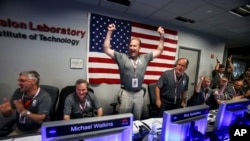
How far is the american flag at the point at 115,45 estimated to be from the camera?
2939 millimetres

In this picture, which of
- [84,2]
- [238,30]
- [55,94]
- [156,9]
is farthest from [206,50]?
[55,94]

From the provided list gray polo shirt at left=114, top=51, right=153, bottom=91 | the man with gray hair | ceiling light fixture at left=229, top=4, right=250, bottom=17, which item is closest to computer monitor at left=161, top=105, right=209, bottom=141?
gray polo shirt at left=114, top=51, right=153, bottom=91

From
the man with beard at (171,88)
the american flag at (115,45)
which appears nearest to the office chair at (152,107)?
Result: the man with beard at (171,88)

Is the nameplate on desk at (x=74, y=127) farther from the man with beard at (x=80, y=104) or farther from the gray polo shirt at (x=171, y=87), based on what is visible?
the gray polo shirt at (x=171, y=87)

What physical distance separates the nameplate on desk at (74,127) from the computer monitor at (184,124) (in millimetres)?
277

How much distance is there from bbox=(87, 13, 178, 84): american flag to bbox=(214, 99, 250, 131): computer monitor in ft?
7.69

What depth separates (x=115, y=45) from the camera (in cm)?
315

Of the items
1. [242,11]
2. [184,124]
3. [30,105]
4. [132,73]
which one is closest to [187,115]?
[184,124]

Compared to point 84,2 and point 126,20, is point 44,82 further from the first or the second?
point 126,20

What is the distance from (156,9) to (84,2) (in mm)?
1452

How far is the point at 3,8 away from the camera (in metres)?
2.29

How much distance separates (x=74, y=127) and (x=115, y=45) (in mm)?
Result: 2683

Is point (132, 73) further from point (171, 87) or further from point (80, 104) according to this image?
point (80, 104)

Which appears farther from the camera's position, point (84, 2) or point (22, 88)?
point (84, 2)
